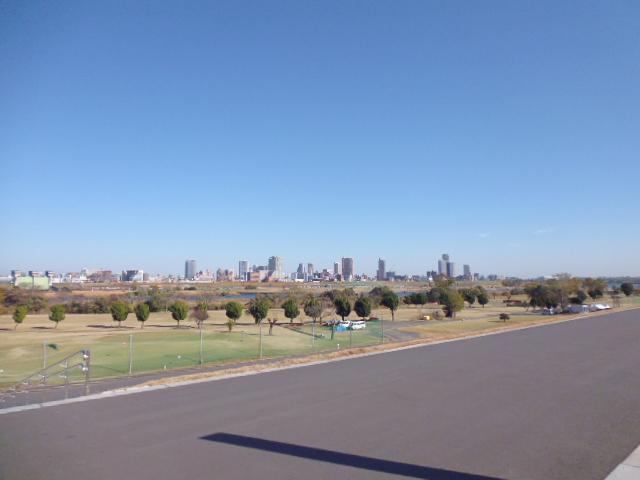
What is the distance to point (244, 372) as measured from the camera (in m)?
16.7

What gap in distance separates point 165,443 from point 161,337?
27.3 metres

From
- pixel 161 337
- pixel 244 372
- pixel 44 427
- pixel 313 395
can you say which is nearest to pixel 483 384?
pixel 313 395

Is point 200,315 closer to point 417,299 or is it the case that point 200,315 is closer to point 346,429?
point 346,429

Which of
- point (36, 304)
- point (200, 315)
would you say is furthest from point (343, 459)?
point (36, 304)

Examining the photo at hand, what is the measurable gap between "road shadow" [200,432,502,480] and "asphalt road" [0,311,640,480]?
30 millimetres

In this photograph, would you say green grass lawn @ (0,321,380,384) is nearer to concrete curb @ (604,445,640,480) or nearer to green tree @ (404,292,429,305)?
concrete curb @ (604,445,640,480)

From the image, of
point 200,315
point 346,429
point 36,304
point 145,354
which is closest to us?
point 346,429

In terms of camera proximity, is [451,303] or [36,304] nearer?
[451,303]

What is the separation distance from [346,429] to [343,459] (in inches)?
69.8

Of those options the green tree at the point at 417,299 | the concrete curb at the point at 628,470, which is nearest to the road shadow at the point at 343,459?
the concrete curb at the point at 628,470

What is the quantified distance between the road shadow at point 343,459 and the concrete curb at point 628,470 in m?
1.77

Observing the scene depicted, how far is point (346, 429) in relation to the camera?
9.70 m

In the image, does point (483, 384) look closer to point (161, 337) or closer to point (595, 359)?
point (595, 359)

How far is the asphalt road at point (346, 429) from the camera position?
754 cm
